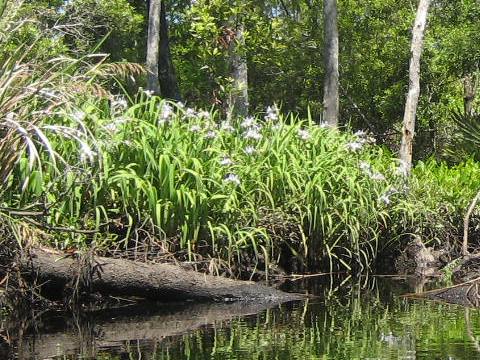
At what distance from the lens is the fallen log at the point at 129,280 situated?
247 inches

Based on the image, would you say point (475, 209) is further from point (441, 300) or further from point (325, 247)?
point (441, 300)

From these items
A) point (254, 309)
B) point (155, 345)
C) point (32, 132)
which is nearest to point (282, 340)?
point (155, 345)

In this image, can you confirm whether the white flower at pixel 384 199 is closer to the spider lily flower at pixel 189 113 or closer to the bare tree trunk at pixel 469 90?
the spider lily flower at pixel 189 113

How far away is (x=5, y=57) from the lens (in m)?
6.54

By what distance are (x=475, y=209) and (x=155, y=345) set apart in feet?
18.3

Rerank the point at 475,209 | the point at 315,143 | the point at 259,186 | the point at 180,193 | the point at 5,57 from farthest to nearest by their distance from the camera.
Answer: the point at 475,209 < the point at 315,143 < the point at 259,186 < the point at 180,193 < the point at 5,57

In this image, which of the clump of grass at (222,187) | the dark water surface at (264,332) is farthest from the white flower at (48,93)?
the dark water surface at (264,332)

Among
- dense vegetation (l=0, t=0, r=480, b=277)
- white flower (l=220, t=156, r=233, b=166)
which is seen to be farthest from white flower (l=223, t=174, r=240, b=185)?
white flower (l=220, t=156, r=233, b=166)

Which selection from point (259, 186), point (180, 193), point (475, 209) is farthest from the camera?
point (475, 209)

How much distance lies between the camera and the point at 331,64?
51.2 feet

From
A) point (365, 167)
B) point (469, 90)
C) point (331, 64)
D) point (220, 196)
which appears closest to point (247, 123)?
point (365, 167)

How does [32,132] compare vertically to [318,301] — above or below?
above

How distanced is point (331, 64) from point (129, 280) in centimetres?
993

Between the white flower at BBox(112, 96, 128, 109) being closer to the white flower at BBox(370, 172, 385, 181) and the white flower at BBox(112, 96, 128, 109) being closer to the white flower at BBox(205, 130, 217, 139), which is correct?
the white flower at BBox(205, 130, 217, 139)
